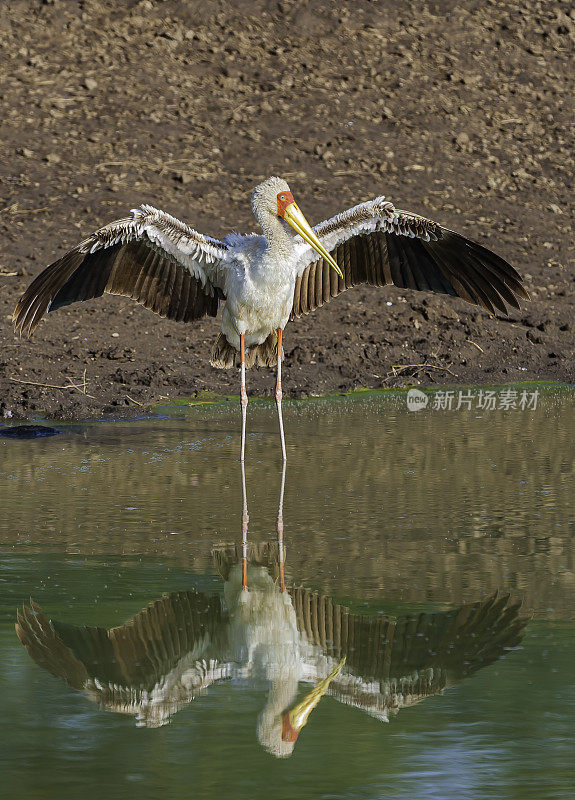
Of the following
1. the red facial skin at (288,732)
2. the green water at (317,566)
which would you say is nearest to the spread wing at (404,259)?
the green water at (317,566)

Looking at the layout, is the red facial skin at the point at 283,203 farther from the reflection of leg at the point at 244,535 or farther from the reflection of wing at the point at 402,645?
the reflection of wing at the point at 402,645

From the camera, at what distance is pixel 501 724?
12.7 feet

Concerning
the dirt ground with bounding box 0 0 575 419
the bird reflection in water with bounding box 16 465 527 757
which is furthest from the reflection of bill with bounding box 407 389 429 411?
the bird reflection in water with bounding box 16 465 527 757

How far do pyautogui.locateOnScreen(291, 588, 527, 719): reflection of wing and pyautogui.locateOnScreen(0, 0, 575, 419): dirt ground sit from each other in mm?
5551

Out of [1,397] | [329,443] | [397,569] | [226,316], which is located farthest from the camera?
[1,397]

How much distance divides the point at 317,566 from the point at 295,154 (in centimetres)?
1078

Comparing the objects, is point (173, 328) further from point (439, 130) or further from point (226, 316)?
point (439, 130)

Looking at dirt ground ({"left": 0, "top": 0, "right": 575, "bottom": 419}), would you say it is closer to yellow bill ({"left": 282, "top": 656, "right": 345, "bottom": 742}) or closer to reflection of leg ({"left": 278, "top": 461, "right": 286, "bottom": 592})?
reflection of leg ({"left": 278, "top": 461, "right": 286, "bottom": 592})

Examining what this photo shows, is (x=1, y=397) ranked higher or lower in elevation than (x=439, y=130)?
lower

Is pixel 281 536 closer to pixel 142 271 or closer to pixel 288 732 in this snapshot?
pixel 288 732

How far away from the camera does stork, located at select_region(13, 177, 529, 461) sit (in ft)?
29.8

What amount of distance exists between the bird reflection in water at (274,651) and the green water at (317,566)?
5 cm

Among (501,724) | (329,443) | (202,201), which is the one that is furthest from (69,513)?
(202,201)

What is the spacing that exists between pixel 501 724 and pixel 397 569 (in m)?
1.78
